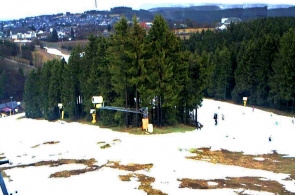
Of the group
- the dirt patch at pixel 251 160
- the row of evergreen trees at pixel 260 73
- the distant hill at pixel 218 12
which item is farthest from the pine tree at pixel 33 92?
the distant hill at pixel 218 12

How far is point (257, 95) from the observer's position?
65750 mm

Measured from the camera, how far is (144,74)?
40000 mm

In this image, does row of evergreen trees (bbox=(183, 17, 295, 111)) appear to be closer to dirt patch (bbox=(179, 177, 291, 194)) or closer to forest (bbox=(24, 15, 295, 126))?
forest (bbox=(24, 15, 295, 126))

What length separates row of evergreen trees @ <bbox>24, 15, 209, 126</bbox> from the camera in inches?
1570

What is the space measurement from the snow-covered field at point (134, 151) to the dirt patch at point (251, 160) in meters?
0.99

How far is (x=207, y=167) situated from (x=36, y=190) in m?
11.7

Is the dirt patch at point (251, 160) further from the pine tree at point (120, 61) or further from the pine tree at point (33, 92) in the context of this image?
the pine tree at point (33, 92)

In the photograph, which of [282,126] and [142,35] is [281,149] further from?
[142,35]

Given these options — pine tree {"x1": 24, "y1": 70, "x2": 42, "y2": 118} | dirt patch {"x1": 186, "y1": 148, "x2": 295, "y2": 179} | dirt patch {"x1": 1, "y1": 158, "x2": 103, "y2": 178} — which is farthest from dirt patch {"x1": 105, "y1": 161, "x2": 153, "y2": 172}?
pine tree {"x1": 24, "y1": 70, "x2": 42, "y2": 118}

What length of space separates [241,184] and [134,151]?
443 inches

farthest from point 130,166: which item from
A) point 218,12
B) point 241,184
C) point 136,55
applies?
point 218,12

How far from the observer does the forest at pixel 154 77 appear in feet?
132

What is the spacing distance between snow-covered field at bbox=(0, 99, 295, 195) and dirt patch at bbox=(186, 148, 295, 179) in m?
0.99

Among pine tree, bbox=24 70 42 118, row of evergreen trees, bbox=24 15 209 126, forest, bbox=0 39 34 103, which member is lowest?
forest, bbox=0 39 34 103
